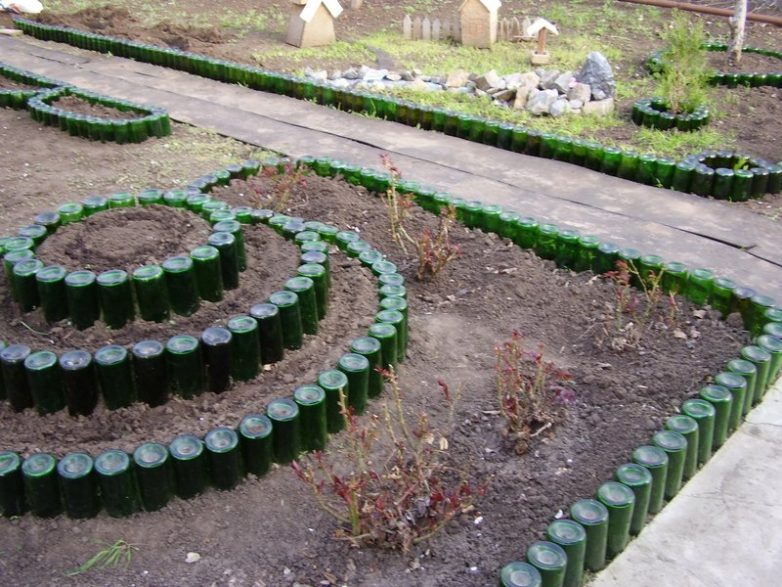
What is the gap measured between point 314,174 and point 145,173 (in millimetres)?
1517

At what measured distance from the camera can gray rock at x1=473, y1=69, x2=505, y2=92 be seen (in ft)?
32.4

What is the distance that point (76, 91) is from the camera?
28.7 feet

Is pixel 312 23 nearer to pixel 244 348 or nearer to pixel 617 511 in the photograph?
pixel 244 348

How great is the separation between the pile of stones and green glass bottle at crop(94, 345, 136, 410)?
20.8 feet

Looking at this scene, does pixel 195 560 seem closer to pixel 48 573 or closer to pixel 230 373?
pixel 48 573

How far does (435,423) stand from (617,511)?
3.66 feet

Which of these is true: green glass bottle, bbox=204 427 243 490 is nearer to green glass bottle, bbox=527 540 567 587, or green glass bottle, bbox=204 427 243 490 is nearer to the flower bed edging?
green glass bottle, bbox=527 540 567 587

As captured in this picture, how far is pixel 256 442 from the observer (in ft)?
12.0

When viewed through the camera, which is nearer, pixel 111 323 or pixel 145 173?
pixel 111 323

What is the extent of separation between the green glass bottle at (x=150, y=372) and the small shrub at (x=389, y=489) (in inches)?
30.3

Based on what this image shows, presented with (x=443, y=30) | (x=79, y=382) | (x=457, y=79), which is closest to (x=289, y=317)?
(x=79, y=382)

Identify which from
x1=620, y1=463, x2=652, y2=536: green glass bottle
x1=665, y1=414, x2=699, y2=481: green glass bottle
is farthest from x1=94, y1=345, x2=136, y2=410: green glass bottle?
x1=665, y1=414, x2=699, y2=481: green glass bottle

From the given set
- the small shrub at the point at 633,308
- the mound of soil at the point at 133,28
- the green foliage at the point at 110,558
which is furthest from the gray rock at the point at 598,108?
the green foliage at the point at 110,558

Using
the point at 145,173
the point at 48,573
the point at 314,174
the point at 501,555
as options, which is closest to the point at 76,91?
the point at 145,173
